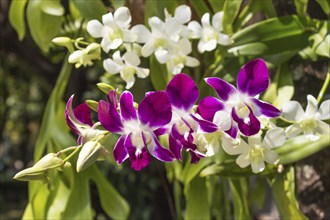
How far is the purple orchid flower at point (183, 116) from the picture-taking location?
1.48 ft

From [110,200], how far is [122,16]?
31 cm

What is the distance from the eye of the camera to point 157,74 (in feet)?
2.40

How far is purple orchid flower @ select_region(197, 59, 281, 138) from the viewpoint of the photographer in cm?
46

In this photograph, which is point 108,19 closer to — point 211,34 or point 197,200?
point 211,34

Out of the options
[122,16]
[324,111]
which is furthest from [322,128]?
[122,16]

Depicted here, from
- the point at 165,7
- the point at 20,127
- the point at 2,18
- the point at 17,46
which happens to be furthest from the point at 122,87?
the point at 20,127

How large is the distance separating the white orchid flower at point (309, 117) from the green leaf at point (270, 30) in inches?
6.1

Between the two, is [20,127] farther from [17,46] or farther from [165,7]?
[165,7]

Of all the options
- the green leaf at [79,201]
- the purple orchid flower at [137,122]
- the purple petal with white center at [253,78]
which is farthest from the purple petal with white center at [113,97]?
the green leaf at [79,201]

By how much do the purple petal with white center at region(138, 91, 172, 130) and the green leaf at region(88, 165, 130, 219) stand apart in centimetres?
36

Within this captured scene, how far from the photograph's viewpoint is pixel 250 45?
26.8 inches

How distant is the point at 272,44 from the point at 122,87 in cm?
21

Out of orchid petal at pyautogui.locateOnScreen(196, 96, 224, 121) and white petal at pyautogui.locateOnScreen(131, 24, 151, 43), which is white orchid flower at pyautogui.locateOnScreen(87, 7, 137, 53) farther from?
orchid petal at pyautogui.locateOnScreen(196, 96, 224, 121)

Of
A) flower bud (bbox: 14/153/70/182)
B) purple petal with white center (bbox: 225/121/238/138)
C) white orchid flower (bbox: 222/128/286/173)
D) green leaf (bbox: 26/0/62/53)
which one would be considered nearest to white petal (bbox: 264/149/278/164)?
white orchid flower (bbox: 222/128/286/173)
